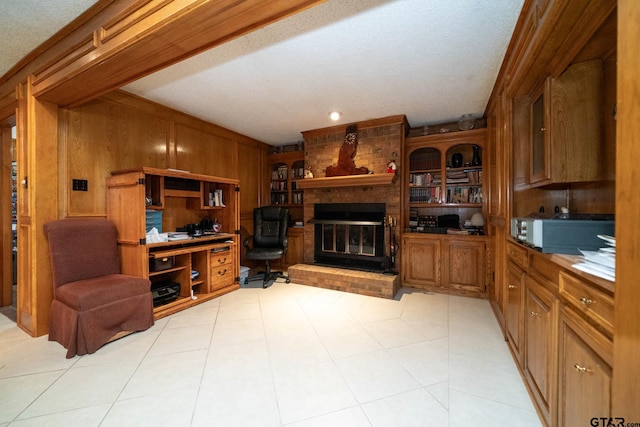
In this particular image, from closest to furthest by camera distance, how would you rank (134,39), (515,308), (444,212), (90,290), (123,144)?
(134,39) < (515,308) < (90,290) < (123,144) < (444,212)

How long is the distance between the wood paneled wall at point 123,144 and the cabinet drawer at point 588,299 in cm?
381

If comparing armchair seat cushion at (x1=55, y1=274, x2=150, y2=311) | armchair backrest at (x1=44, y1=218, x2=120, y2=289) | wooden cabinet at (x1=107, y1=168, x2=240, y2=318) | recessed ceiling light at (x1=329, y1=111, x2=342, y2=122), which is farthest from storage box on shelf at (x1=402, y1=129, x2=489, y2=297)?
armchair backrest at (x1=44, y1=218, x2=120, y2=289)

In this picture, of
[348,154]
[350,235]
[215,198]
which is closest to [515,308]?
[350,235]

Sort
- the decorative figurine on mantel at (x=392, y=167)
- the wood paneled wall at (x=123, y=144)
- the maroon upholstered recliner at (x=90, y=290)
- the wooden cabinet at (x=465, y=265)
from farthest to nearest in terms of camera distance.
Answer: the decorative figurine on mantel at (x=392, y=167), the wooden cabinet at (x=465, y=265), the wood paneled wall at (x=123, y=144), the maroon upholstered recliner at (x=90, y=290)

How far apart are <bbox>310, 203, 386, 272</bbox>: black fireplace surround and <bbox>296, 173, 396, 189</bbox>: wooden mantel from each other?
350 millimetres

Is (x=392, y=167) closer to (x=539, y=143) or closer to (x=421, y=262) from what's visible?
(x=421, y=262)

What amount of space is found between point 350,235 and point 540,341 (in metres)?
2.73

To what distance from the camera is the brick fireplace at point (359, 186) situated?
3.52 metres

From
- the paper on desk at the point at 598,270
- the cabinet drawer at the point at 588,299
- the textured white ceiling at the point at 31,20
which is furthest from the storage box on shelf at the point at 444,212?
the textured white ceiling at the point at 31,20

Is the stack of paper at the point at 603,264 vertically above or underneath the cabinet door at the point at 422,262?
above

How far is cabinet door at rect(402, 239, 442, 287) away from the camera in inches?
137

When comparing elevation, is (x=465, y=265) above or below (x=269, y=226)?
below

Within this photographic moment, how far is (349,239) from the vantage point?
13.0 ft

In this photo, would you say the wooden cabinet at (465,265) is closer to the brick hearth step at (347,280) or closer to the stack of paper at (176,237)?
the brick hearth step at (347,280)
